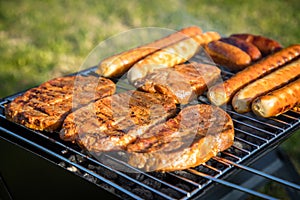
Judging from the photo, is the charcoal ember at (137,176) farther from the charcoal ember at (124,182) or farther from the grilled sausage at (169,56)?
the grilled sausage at (169,56)

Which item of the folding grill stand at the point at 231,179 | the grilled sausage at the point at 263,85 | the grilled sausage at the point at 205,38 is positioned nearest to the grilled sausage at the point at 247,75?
the grilled sausage at the point at 263,85

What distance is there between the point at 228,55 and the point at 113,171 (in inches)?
89.8

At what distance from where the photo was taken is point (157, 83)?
4086 millimetres

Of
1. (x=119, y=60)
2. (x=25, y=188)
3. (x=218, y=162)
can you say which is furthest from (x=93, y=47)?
(x=218, y=162)

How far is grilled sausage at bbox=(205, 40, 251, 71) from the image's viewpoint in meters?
4.65

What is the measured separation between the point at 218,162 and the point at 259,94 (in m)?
0.96

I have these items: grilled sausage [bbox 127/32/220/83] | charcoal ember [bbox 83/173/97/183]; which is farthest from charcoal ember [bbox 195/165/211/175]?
grilled sausage [bbox 127/32/220/83]

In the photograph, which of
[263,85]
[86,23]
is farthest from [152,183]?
[86,23]

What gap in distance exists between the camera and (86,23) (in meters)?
→ 9.19

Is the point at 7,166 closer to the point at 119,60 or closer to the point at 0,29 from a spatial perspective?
the point at 119,60

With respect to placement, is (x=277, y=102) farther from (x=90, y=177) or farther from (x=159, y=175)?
(x=90, y=177)

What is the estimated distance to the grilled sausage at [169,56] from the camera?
14.2 feet

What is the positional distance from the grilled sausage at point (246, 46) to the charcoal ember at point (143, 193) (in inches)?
95.7

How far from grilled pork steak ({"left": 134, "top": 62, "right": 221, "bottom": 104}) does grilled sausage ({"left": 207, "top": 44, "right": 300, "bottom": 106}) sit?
0.59 feet
